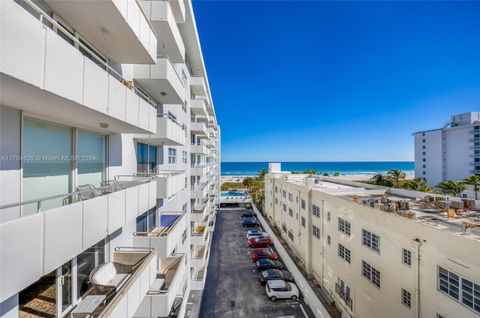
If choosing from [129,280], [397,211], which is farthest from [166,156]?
[397,211]

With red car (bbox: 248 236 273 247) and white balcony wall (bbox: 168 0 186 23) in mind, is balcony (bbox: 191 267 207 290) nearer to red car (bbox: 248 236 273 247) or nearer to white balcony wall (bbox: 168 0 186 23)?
red car (bbox: 248 236 273 247)

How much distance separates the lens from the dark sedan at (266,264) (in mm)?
20922

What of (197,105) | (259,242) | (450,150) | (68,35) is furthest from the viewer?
(450,150)

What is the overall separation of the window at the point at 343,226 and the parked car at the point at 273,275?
728 centimetres

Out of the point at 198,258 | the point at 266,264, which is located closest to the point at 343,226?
the point at 266,264

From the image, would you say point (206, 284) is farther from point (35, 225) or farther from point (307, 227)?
point (35, 225)

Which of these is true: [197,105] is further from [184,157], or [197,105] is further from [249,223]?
[249,223]

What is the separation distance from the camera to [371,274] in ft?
40.0

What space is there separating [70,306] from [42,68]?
4.93m

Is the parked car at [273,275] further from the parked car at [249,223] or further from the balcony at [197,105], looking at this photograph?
the balcony at [197,105]

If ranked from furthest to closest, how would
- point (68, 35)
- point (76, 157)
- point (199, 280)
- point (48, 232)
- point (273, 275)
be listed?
point (273, 275)
point (199, 280)
point (76, 157)
point (68, 35)
point (48, 232)

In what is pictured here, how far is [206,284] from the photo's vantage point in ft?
61.2

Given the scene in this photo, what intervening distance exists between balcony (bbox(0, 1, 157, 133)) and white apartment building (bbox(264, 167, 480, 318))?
1192cm

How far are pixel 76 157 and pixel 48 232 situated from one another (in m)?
2.46
